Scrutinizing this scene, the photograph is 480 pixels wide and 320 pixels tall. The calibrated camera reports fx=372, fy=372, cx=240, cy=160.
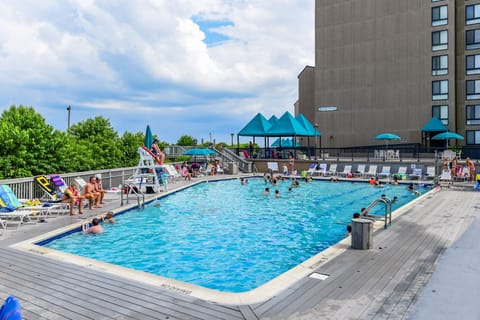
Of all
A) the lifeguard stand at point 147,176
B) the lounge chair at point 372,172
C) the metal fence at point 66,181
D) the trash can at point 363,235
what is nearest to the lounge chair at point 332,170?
A: the lounge chair at point 372,172

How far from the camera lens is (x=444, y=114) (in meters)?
33.4

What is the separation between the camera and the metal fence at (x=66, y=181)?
1232 centimetres

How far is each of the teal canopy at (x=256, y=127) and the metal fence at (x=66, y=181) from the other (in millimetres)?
12496

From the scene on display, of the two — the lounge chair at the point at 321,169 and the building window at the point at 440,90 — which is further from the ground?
the building window at the point at 440,90

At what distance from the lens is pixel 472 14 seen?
109ft

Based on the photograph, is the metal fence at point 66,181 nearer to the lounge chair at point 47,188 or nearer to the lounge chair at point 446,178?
the lounge chair at point 47,188

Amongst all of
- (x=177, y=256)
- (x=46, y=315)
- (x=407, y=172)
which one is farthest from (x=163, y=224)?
(x=407, y=172)

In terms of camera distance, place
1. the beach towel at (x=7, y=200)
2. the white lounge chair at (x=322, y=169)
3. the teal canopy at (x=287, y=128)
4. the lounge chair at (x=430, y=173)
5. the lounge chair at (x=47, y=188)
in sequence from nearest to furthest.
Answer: the beach towel at (x=7, y=200) < the lounge chair at (x=47, y=188) < the lounge chair at (x=430, y=173) < the white lounge chair at (x=322, y=169) < the teal canopy at (x=287, y=128)

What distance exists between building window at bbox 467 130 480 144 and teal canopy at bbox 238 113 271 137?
18.3 metres

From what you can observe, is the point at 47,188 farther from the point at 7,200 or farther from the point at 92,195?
the point at 7,200

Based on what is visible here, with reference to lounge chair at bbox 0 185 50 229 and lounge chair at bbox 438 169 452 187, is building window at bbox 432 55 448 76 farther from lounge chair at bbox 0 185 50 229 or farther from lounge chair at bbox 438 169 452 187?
lounge chair at bbox 0 185 50 229

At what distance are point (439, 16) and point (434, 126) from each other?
10.2 metres

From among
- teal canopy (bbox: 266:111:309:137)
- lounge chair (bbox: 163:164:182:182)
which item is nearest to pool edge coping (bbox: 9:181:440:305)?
lounge chair (bbox: 163:164:182:182)

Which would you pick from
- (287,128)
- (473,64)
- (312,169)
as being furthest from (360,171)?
(473,64)
